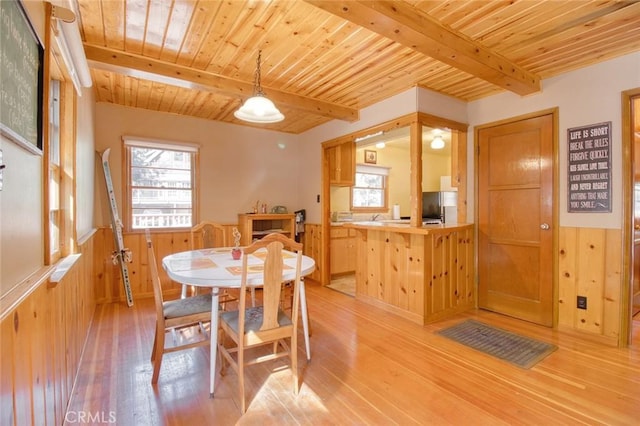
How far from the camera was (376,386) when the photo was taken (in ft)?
6.66

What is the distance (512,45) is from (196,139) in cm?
388

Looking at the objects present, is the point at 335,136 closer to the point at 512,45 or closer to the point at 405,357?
the point at 512,45

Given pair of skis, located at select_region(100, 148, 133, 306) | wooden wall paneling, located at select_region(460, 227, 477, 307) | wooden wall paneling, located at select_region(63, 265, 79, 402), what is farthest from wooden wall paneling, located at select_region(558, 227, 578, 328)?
pair of skis, located at select_region(100, 148, 133, 306)

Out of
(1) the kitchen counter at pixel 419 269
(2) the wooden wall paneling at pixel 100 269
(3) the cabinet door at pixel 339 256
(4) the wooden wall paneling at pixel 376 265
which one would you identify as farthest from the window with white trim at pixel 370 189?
(2) the wooden wall paneling at pixel 100 269

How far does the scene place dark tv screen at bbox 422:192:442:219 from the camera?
18.1ft

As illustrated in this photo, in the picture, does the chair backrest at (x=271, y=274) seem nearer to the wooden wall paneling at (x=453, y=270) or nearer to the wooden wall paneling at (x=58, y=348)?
the wooden wall paneling at (x=58, y=348)

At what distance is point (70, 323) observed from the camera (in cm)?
193

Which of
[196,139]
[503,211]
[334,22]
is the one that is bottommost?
[503,211]

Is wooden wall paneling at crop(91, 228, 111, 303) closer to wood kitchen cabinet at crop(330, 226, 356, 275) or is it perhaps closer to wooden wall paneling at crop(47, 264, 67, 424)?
wooden wall paneling at crop(47, 264, 67, 424)

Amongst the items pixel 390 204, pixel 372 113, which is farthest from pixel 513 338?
pixel 390 204

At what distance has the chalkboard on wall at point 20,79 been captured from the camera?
91 centimetres

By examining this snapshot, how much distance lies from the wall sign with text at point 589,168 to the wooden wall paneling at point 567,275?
0.83 feet

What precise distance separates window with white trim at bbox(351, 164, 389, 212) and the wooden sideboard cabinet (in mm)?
1415

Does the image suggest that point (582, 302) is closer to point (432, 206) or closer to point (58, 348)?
point (432, 206)
